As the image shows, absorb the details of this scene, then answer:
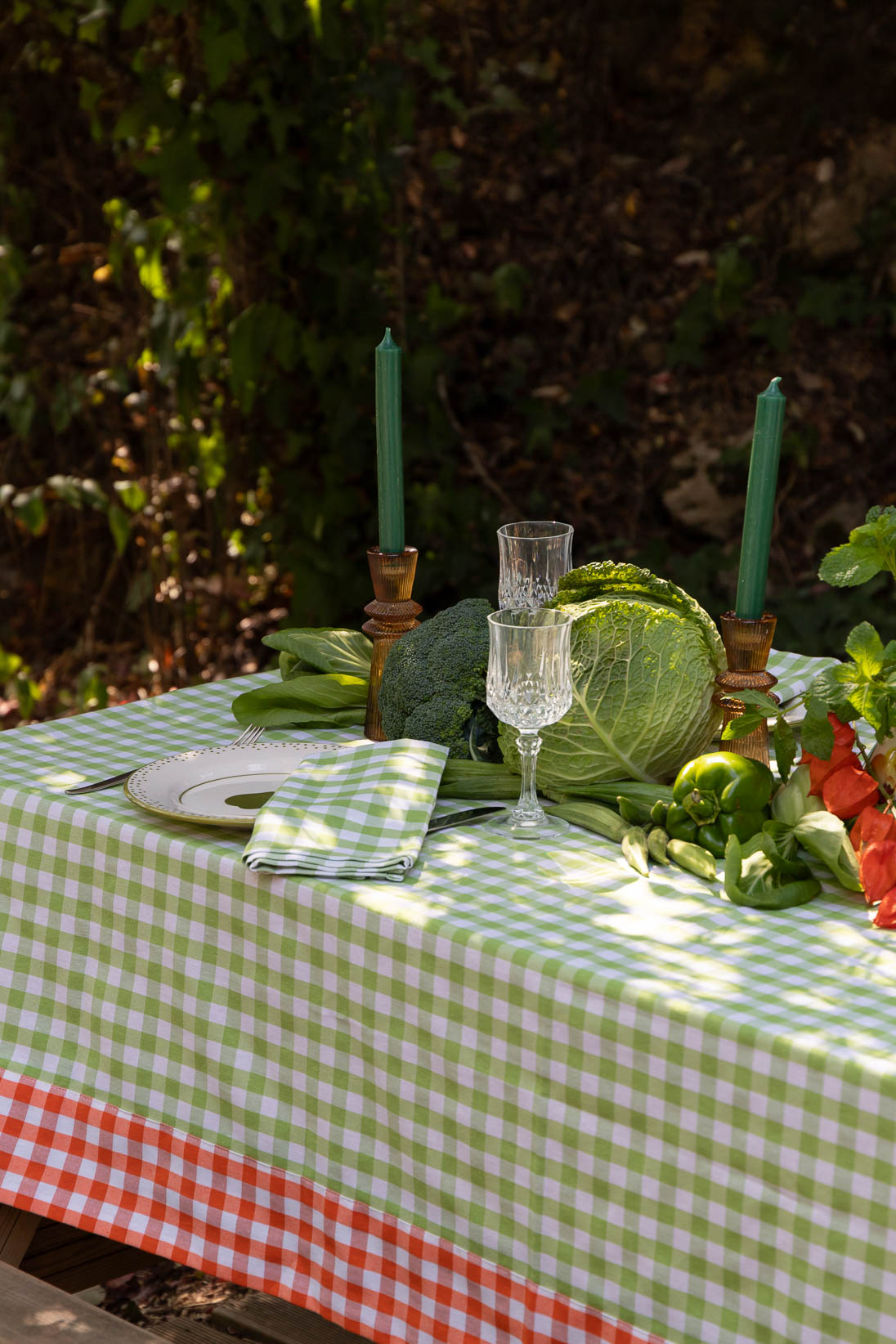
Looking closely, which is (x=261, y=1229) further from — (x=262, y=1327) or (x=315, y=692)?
(x=315, y=692)

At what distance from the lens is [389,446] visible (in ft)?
5.39

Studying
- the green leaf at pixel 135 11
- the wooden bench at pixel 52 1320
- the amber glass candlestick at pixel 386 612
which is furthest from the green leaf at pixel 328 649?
the green leaf at pixel 135 11

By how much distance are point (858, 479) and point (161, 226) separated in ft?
7.21

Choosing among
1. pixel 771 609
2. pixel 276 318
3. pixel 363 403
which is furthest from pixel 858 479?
pixel 276 318

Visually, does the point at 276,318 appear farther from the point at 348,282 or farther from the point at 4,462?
the point at 4,462

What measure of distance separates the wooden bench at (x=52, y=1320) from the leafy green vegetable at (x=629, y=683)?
→ 633mm

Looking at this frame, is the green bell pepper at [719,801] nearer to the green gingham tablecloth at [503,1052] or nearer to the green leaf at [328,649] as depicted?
the green gingham tablecloth at [503,1052]

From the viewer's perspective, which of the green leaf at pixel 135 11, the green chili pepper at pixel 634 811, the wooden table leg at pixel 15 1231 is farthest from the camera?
the green leaf at pixel 135 11

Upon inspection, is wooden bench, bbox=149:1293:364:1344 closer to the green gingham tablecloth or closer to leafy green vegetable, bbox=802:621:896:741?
the green gingham tablecloth

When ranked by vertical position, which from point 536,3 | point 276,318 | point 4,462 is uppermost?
point 536,3

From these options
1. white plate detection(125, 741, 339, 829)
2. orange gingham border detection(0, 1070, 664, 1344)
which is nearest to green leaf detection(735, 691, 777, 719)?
white plate detection(125, 741, 339, 829)

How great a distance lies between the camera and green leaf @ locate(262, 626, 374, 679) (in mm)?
1841

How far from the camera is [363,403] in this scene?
13.4ft

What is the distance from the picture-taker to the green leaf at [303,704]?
1765mm
